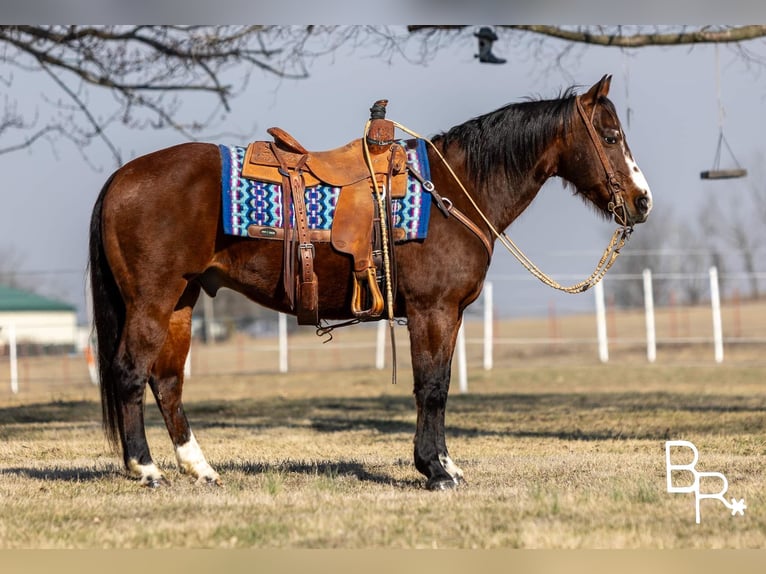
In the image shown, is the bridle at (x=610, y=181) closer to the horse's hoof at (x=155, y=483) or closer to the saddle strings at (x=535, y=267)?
the saddle strings at (x=535, y=267)

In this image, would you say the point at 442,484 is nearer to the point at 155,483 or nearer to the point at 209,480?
the point at 209,480

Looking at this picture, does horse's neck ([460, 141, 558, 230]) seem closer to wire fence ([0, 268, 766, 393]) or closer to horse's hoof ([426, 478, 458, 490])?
horse's hoof ([426, 478, 458, 490])

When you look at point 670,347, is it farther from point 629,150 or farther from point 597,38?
point 629,150

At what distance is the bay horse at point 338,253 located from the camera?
593 centimetres

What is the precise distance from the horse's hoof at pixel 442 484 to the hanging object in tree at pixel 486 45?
4.83 m

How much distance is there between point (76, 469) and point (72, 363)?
24156 millimetres

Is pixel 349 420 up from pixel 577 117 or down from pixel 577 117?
down

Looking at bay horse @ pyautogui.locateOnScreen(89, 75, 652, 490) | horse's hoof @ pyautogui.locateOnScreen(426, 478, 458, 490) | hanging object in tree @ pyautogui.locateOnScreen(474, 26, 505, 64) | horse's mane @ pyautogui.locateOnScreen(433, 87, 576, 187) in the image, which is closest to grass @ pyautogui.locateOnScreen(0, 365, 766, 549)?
horse's hoof @ pyautogui.locateOnScreen(426, 478, 458, 490)

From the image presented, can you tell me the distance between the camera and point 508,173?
20.4 ft

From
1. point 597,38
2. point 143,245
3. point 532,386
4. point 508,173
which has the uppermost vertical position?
point 597,38

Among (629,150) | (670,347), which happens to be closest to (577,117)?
(629,150)

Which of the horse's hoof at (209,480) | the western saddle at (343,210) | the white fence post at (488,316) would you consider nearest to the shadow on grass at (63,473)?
the horse's hoof at (209,480)

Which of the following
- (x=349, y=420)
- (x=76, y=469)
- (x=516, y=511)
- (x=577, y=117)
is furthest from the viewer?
(x=349, y=420)

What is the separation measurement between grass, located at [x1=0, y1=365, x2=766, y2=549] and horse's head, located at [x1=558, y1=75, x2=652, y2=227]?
1.60 meters
